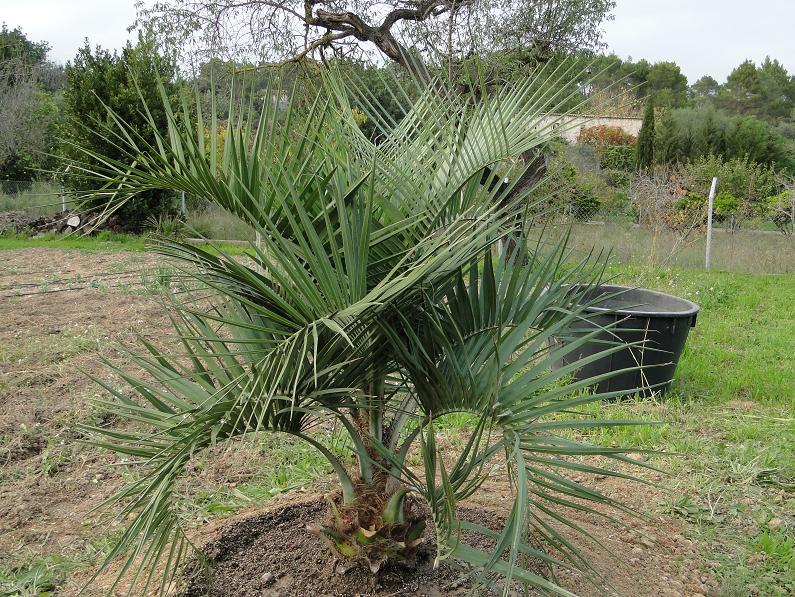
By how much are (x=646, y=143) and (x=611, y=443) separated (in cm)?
2011

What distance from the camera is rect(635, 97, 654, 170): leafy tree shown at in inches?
837

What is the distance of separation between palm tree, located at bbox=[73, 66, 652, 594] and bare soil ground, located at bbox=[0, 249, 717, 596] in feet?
0.98

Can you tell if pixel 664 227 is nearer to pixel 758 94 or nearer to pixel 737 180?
pixel 737 180

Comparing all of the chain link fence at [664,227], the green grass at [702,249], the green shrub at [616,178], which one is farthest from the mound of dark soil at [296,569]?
the green shrub at [616,178]

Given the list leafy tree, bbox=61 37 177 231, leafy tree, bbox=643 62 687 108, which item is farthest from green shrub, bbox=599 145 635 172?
leafy tree, bbox=643 62 687 108

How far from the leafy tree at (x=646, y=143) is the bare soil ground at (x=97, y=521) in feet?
63.2

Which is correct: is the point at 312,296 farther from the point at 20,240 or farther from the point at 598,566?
the point at 20,240

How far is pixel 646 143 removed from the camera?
71.1 ft

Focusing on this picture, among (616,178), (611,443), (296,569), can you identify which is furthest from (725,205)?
(296,569)

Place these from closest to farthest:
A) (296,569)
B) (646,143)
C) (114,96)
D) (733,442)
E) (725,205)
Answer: (296,569)
(733,442)
(114,96)
(725,205)
(646,143)

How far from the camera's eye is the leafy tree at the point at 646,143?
21.3 meters

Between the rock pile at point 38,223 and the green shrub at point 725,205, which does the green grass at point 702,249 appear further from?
the rock pile at point 38,223

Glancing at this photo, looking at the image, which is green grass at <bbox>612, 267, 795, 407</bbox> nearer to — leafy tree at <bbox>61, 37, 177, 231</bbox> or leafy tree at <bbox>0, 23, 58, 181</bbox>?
leafy tree at <bbox>61, 37, 177, 231</bbox>

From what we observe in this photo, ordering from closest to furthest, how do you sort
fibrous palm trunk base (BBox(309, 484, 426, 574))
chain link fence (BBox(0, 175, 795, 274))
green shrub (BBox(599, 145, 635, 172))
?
fibrous palm trunk base (BBox(309, 484, 426, 574)) → chain link fence (BBox(0, 175, 795, 274)) → green shrub (BBox(599, 145, 635, 172))
